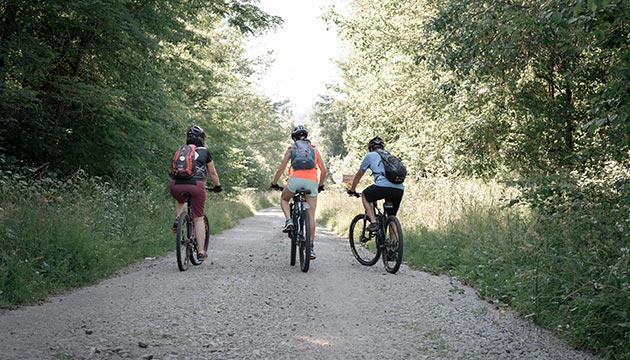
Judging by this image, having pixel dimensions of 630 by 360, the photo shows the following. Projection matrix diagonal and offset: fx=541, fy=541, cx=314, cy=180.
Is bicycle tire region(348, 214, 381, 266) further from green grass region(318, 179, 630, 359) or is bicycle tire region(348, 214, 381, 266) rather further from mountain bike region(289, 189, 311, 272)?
mountain bike region(289, 189, 311, 272)

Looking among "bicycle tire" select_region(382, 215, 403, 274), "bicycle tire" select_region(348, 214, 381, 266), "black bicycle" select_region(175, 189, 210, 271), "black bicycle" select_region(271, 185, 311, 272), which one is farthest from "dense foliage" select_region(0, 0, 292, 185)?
"bicycle tire" select_region(382, 215, 403, 274)

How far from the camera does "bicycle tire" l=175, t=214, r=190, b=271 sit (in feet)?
25.0

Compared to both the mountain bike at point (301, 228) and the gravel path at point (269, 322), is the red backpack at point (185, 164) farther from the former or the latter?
the mountain bike at point (301, 228)

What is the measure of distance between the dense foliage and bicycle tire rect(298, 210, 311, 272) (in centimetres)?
463

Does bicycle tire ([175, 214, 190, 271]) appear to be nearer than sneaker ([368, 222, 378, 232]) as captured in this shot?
Yes

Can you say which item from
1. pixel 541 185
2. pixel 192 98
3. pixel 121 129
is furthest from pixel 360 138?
pixel 541 185

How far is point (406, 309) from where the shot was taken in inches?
220

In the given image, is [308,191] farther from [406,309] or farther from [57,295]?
[57,295]

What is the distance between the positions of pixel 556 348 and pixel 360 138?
634 inches

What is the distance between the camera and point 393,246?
8117 mm

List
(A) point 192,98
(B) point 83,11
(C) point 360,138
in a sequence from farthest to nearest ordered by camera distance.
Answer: (A) point 192,98
(C) point 360,138
(B) point 83,11

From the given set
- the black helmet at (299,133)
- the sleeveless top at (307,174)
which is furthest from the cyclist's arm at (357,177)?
the black helmet at (299,133)

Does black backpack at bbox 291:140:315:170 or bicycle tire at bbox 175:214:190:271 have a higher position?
black backpack at bbox 291:140:315:170

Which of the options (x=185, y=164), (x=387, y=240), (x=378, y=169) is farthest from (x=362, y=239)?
(x=185, y=164)
